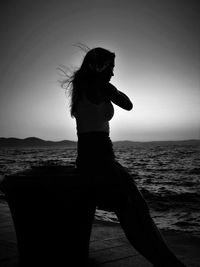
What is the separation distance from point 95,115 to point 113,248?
199 cm

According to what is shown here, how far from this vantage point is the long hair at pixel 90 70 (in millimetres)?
2568

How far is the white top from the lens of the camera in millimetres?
2525

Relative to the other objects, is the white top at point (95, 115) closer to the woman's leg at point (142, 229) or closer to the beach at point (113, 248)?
the woman's leg at point (142, 229)

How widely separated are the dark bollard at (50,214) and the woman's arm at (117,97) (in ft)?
2.13

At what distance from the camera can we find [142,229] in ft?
8.21

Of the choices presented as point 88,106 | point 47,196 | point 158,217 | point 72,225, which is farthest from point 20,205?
point 158,217

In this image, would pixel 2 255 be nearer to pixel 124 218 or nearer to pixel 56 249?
pixel 56 249

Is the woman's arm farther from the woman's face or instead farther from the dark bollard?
the dark bollard

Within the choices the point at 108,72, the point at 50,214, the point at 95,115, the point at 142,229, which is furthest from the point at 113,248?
the point at 108,72

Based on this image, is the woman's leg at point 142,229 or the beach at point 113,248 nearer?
the woman's leg at point 142,229

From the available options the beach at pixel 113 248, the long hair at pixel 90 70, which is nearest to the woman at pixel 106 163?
the long hair at pixel 90 70

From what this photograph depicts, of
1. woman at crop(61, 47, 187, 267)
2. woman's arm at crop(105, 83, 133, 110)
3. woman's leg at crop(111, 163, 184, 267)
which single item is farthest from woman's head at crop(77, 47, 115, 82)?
woman's leg at crop(111, 163, 184, 267)

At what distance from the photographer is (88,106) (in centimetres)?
255

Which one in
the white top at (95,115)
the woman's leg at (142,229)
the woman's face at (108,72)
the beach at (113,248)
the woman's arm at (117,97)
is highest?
the woman's face at (108,72)
